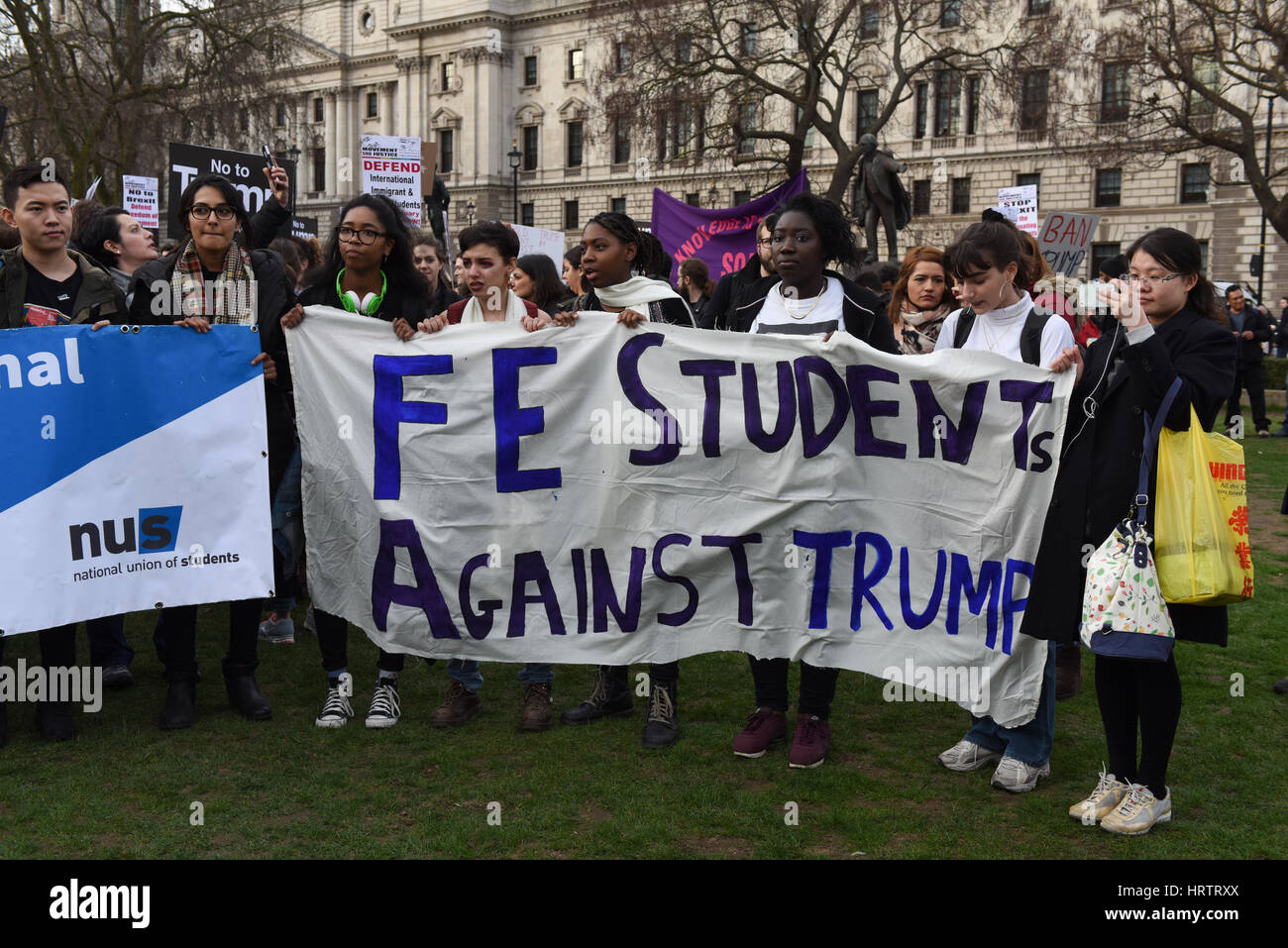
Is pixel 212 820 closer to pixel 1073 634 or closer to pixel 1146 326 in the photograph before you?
pixel 1073 634

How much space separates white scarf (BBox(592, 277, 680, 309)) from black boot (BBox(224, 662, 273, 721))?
6.92 ft

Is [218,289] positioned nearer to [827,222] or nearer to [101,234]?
[101,234]

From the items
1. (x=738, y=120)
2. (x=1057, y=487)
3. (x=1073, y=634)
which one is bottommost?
(x=1073, y=634)

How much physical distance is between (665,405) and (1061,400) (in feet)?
4.70

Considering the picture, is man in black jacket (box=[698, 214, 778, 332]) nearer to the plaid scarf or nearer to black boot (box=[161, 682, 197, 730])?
the plaid scarf

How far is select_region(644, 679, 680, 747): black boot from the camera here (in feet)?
15.7

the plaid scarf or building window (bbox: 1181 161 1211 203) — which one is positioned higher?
building window (bbox: 1181 161 1211 203)

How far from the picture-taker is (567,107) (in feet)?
227

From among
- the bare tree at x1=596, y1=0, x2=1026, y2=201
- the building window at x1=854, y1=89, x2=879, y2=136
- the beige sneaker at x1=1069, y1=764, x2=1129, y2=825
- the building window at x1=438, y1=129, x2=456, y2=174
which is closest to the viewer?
the beige sneaker at x1=1069, y1=764, x2=1129, y2=825

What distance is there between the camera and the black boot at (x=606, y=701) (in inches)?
200

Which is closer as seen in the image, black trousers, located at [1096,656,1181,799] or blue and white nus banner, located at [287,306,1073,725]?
black trousers, located at [1096,656,1181,799]

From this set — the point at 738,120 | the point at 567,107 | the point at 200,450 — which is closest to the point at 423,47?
the point at 567,107

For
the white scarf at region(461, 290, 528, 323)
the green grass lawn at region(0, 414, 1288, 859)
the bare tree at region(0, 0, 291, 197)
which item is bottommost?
the green grass lawn at region(0, 414, 1288, 859)

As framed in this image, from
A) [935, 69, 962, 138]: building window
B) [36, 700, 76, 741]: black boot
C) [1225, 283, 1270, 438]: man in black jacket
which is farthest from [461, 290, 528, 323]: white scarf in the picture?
[935, 69, 962, 138]: building window
